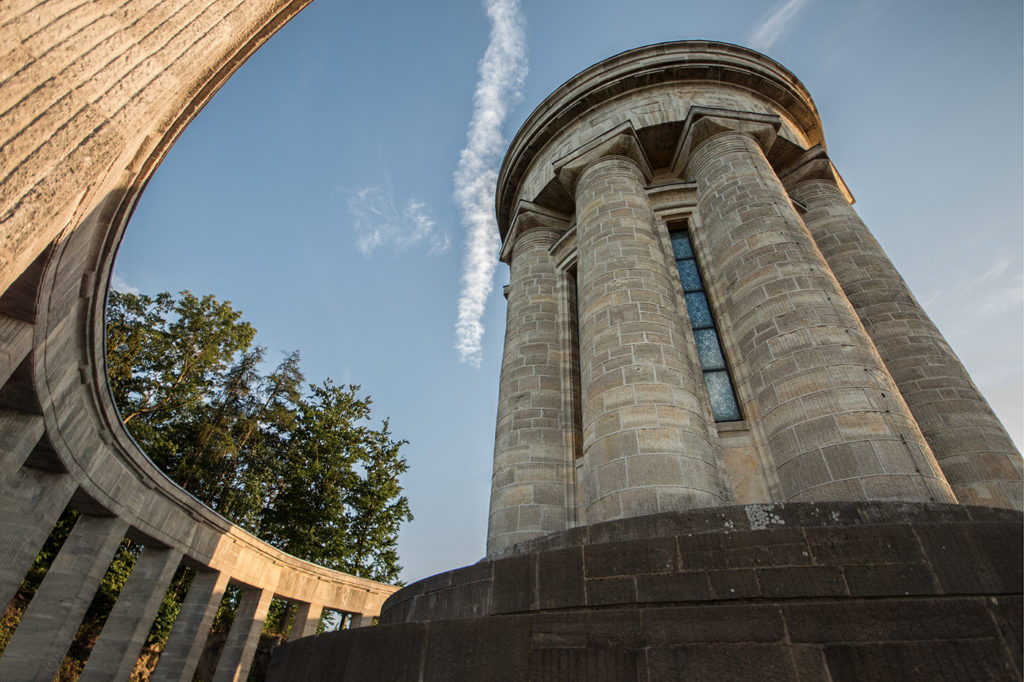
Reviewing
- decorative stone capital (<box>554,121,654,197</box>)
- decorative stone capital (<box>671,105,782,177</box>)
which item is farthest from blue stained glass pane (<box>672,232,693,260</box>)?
decorative stone capital (<box>671,105,782,177</box>)

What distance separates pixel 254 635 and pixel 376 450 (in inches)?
464

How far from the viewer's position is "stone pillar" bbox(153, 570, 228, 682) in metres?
9.62

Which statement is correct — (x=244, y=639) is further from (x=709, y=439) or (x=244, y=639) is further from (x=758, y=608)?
(x=758, y=608)

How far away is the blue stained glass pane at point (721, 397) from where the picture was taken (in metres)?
8.23

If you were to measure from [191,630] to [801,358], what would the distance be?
12476 millimetres

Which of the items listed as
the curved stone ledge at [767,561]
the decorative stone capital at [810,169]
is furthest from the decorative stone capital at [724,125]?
the curved stone ledge at [767,561]

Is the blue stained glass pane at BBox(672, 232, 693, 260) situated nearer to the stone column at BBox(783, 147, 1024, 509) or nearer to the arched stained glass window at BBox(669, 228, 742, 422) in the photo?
the arched stained glass window at BBox(669, 228, 742, 422)

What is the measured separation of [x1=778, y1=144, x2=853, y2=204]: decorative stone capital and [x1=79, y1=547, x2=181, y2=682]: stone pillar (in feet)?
53.6

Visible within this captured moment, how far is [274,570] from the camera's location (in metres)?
11.9

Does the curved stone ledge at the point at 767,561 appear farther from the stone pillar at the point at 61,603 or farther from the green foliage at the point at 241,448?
the green foliage at the point at 241,448

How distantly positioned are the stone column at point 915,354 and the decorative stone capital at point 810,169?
0.07 ft

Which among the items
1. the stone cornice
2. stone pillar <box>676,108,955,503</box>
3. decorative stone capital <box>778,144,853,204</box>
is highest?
the stone cornice

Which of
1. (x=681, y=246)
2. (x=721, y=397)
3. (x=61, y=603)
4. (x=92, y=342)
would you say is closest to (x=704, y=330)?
(x=721, y=397)

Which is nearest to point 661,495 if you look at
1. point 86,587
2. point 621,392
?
point 621,392
